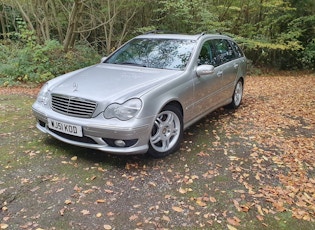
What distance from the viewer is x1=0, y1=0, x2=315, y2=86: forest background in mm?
10539

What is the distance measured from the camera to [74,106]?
12.2 feet

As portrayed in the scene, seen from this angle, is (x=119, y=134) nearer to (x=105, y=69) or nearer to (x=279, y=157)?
(x=105, y=69)

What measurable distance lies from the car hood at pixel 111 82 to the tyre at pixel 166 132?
43 cm

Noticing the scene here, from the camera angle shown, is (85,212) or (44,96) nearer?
(85,212)

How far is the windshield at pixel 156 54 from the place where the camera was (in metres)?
4.62

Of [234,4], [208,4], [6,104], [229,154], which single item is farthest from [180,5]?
[229,154]

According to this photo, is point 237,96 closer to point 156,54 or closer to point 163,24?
point 156,54

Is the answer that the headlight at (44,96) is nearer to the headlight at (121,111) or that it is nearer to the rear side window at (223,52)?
the headlight at (121,111)

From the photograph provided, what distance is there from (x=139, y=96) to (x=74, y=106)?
2.61 ft

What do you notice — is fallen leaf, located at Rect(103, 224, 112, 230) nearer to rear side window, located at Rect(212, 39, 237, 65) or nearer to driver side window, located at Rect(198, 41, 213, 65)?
driver side window, located at Rect(198, 41, 213, 65)

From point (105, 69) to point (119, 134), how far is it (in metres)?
1.53

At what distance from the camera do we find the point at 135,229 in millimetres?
2762

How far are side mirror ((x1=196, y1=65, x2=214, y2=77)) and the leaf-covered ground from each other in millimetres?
1024

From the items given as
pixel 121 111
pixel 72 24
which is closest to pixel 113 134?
pixel 121 111
